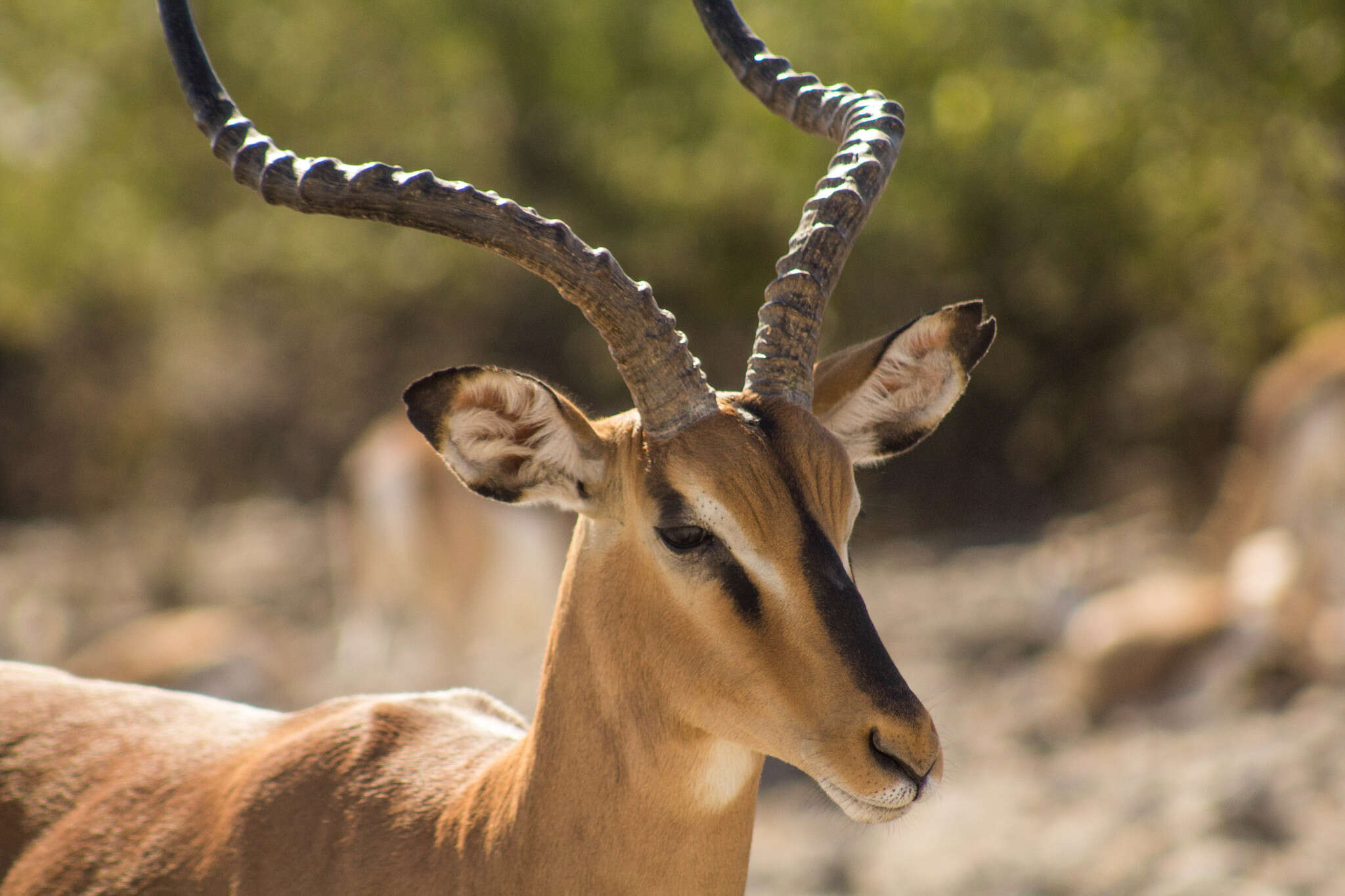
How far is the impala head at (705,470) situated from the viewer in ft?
8.90

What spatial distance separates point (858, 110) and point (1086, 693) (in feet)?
24.3

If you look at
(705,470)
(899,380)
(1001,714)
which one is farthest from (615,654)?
(1001,714)

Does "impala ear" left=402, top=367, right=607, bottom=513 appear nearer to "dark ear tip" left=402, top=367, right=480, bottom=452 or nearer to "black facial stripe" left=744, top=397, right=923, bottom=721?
"dark ear tip" left=402, top=367, right=480, bottom=452

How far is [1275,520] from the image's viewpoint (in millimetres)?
12625

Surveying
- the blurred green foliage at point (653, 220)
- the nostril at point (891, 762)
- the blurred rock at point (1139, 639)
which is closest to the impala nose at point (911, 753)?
the nostril at point (891, 762)

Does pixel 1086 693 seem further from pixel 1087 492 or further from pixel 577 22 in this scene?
pixel 577 22

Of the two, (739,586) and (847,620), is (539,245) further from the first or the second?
(847,620)

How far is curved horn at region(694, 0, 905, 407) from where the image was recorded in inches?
123

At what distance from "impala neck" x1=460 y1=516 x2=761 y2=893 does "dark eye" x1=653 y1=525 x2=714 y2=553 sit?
15 centimetres

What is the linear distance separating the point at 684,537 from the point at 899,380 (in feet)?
2.94

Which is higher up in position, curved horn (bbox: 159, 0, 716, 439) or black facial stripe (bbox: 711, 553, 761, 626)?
curved horn (bbox: 159, 0, 716, 439)

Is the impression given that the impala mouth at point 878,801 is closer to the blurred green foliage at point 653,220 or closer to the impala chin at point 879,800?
the impala chin at point 879,800

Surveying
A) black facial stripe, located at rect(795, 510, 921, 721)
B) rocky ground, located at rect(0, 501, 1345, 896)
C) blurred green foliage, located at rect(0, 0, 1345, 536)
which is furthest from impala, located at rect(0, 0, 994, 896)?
blurred green foliage, located at rect(0, 0, 1345, 536)

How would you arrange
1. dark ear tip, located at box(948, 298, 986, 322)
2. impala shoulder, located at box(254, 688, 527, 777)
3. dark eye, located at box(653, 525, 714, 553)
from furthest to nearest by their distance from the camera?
dark ear tip, located at box(948, 298, 986, 322) → impala shoulder, located at box(254, 688, 527, 777) → dark eye, located at box(653, 525, 714, 553)
